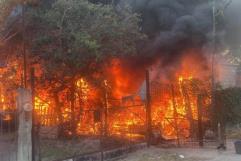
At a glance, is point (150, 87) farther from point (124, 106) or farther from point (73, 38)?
point (73, 38)

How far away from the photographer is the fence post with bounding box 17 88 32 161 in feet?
38.7

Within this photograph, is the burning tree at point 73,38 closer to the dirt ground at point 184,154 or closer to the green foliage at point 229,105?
the dirt ground at point 184,154

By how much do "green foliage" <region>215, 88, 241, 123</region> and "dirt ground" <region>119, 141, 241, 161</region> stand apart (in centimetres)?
178

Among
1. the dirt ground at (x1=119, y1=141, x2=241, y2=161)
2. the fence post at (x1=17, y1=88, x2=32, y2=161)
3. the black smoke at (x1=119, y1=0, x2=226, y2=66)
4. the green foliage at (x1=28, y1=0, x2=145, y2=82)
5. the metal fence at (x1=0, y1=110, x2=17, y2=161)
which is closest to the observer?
the fence post at (x1=17, y1=88, x2=32, y2=161)

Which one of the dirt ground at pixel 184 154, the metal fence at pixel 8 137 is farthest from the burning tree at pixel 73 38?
the dirt ground at pixel 184 154

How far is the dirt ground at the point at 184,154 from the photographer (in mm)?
13852

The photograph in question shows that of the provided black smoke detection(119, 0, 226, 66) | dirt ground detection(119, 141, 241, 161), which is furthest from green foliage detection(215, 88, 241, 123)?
black smoke detection(119, 0, 226, 66)

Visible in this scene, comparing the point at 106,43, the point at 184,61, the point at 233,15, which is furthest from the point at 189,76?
the point at 106,43

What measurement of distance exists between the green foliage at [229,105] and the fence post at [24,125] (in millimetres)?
8374

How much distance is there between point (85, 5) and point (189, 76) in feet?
27.9

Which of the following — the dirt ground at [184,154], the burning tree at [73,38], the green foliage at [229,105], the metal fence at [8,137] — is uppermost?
the burning tree at [73,38]

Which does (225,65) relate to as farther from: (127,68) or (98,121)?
(98,121)

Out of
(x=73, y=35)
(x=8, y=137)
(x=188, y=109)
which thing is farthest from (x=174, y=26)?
(x=8, y=137)

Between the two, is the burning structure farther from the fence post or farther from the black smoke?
the fence post
